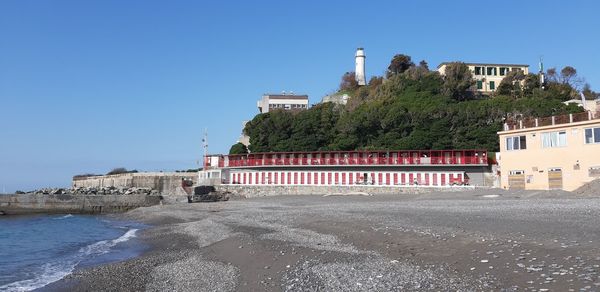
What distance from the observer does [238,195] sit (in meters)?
62.2

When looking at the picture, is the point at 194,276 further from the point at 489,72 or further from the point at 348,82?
the point at 348,82

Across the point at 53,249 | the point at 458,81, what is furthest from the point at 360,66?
the point at 53,249

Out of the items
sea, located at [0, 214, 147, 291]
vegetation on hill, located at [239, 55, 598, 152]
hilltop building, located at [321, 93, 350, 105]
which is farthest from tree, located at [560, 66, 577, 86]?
sea, located at [0, 214, 147, 291]

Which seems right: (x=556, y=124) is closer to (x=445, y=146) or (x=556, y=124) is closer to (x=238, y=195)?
(x=445, y=146)

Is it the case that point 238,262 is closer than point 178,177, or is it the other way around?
point 238,262

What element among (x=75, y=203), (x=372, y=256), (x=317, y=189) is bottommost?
(x=75, y=203)

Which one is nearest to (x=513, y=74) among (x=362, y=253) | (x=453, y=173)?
(x=453, y=173)

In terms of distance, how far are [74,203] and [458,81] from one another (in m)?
63.8

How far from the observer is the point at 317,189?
5906cm

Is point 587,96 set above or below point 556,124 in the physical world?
above

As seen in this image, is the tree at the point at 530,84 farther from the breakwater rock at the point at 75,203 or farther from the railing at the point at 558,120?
the breakwater rock at the point at 75,203

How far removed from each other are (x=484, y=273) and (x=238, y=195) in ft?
173

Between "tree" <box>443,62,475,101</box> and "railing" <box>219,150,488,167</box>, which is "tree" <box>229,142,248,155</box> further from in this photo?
"tree" <box>443,62,475,101</box>

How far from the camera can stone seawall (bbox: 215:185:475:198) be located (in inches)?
2128
